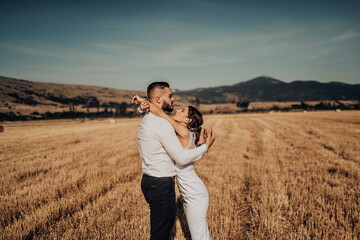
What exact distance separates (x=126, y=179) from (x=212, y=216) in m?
4.09

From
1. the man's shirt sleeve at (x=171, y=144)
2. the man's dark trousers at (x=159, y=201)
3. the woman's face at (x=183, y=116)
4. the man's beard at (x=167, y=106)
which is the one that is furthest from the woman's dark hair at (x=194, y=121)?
the man's dark trousers at (x=159, y=201)

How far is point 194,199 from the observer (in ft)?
9.93

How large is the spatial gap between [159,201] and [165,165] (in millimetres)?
477

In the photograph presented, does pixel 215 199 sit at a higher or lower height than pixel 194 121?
lower

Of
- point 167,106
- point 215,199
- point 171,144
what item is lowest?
point 215,199

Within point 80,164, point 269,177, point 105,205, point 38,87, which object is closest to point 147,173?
point 105,205

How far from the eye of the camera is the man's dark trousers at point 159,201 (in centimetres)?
284

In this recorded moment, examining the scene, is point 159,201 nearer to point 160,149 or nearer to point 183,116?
point 160,149

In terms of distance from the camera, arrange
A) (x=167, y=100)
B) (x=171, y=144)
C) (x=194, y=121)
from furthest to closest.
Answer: (x=194, y=121) < (x=167, y=100) < (x=171, y=144)

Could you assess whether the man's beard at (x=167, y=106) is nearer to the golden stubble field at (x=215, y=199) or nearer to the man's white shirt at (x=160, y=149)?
the man's white shirt at (x=160, y=149)

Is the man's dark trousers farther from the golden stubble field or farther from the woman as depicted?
the golden stubble field

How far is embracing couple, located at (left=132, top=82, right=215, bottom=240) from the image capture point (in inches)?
107

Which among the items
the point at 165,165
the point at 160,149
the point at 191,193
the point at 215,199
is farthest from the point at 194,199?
the point at 215,199

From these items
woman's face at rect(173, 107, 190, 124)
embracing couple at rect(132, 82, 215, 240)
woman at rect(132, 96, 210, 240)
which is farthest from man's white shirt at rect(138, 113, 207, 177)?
woman's face at rect(173, 107, 190, 124)
